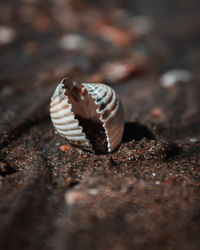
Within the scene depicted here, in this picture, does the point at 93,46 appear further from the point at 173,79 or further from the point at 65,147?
the point at 65,147

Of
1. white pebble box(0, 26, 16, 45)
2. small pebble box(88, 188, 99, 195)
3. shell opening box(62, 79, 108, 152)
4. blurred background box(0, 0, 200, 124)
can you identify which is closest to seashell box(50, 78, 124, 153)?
shell opening box(62, 79, 108, 152)

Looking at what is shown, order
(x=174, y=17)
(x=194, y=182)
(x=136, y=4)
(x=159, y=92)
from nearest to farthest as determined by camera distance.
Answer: (x=194, y=182)
(x=159, y=92)
(x=174, y=17)
(x=136, y=4)

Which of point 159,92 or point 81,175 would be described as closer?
point 81,175

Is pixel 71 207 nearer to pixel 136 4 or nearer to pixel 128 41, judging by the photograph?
pixel 128 41

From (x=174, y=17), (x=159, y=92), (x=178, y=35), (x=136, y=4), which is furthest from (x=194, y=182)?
(x=136, y=4)

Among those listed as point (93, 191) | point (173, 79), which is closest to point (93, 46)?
point (173, 79)

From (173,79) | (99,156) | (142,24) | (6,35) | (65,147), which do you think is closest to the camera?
(99,156)
